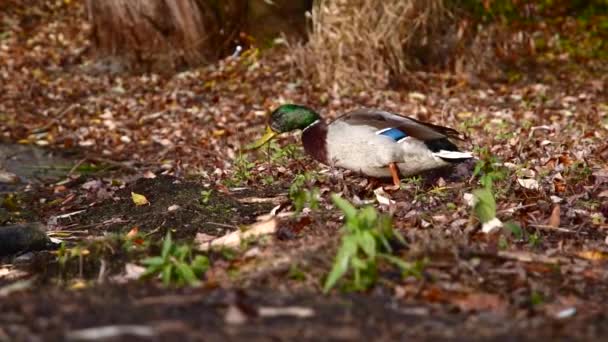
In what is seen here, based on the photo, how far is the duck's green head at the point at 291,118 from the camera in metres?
5.01

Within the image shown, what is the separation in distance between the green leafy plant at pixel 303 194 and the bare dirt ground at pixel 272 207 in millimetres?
62

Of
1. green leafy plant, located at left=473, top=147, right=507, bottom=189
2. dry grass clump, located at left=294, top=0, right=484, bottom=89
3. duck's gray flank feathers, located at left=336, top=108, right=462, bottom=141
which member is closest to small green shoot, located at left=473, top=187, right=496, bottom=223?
green leafy plant, located at left=473, top=147, right=507, bottom=189

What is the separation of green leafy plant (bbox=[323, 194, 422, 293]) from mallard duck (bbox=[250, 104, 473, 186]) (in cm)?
144

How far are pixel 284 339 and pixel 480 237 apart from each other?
1.53m

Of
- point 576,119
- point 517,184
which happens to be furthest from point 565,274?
point 576,119

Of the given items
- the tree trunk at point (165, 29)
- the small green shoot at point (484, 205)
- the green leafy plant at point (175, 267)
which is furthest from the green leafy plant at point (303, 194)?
the tree trunk at point (165, 29)

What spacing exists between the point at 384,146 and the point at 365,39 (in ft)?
13.4

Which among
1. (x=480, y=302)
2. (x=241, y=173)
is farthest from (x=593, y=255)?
(x=241, y=173)

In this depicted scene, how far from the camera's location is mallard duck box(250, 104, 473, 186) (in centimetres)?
464

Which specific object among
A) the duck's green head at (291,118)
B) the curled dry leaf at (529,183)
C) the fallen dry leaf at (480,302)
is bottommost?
the curled dry leaf at (529,183)

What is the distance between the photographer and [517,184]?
4789 millimetres

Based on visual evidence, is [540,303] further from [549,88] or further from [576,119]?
[549,88]

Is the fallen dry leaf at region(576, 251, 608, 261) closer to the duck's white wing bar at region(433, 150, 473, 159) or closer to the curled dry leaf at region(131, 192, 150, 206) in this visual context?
the duck's white wing bar at region(433, 150, 473, 159)

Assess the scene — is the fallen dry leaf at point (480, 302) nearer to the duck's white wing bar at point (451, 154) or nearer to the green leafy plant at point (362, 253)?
the green leafy plant at point (362, 253)
